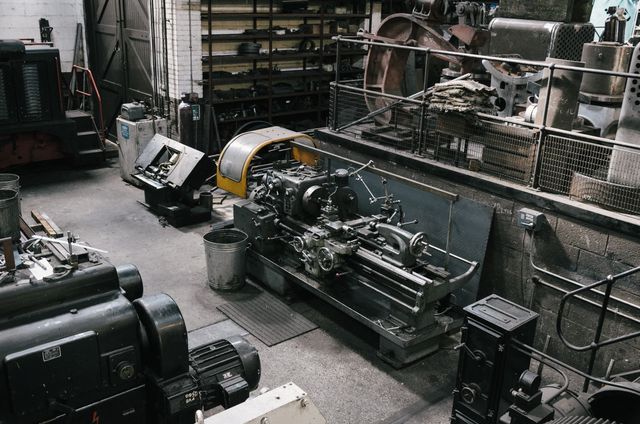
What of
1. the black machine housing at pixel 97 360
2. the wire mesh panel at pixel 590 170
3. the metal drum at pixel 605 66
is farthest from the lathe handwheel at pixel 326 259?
the metal drum at pixel 605 66

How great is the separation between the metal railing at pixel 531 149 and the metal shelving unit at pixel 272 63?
10.00ft

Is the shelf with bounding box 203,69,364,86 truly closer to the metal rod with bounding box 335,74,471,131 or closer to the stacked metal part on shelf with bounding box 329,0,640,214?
the stacked metal part on shelf with bounding box 329,0,640,214

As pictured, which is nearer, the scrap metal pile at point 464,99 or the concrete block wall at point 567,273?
the concrete block wall at point 567,273

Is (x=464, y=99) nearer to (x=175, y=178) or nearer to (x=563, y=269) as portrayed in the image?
(x=563, y=269)

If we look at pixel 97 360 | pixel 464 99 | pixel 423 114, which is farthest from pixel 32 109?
pixel 97 360

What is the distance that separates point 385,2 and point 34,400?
9705 millimetres

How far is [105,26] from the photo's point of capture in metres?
9.54

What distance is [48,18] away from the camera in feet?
31.3

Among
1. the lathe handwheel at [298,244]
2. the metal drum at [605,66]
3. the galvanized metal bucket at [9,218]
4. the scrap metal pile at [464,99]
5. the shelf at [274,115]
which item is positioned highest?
the metal drum at [605,66]

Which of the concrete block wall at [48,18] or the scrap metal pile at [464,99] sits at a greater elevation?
the concrete block wall at [48,18]

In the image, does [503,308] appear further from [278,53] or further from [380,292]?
[278,53]

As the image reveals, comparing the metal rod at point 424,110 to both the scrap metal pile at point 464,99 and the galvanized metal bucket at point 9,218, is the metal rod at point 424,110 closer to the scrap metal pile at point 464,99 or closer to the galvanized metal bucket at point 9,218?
the scrap metal pile at point 464,99

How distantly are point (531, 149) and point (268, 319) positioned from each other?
2551 millimetres

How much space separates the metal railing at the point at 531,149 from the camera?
164 inches
